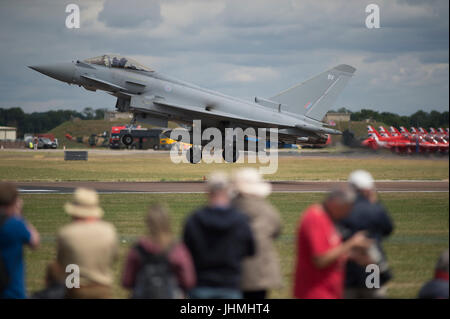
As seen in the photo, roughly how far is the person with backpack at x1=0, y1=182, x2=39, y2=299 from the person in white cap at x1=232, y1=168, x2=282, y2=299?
2.36 m

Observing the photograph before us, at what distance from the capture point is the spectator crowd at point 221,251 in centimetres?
624

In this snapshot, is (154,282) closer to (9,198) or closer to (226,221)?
(226,221)

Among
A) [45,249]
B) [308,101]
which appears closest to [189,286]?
[45,249]

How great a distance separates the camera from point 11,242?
6750 millimetres

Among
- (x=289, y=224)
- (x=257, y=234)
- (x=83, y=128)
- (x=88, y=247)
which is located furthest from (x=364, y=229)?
(x=83, y=128)

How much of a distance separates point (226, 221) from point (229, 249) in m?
0.32

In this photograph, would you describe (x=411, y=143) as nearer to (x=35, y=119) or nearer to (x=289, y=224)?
(x=289, y=224)

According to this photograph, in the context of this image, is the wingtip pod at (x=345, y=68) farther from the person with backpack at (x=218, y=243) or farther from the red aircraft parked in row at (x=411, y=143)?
the person with backpack at (x=218, y=243)

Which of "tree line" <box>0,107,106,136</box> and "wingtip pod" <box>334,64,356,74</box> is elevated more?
"tree line" <box>0,107,106,136</box>

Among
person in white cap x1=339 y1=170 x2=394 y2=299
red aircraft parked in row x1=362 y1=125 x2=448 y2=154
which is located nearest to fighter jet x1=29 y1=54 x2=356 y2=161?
red aircraft parked in row x1=362 y1=125 x2=448 y2=154

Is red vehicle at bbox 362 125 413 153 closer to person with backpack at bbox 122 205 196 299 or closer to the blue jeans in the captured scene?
the blue jeans

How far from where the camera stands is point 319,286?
22.1 ft

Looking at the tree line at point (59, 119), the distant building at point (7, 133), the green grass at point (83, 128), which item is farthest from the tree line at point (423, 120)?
the green grass at point (83, 128)

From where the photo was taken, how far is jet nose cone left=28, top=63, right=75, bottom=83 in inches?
1137
